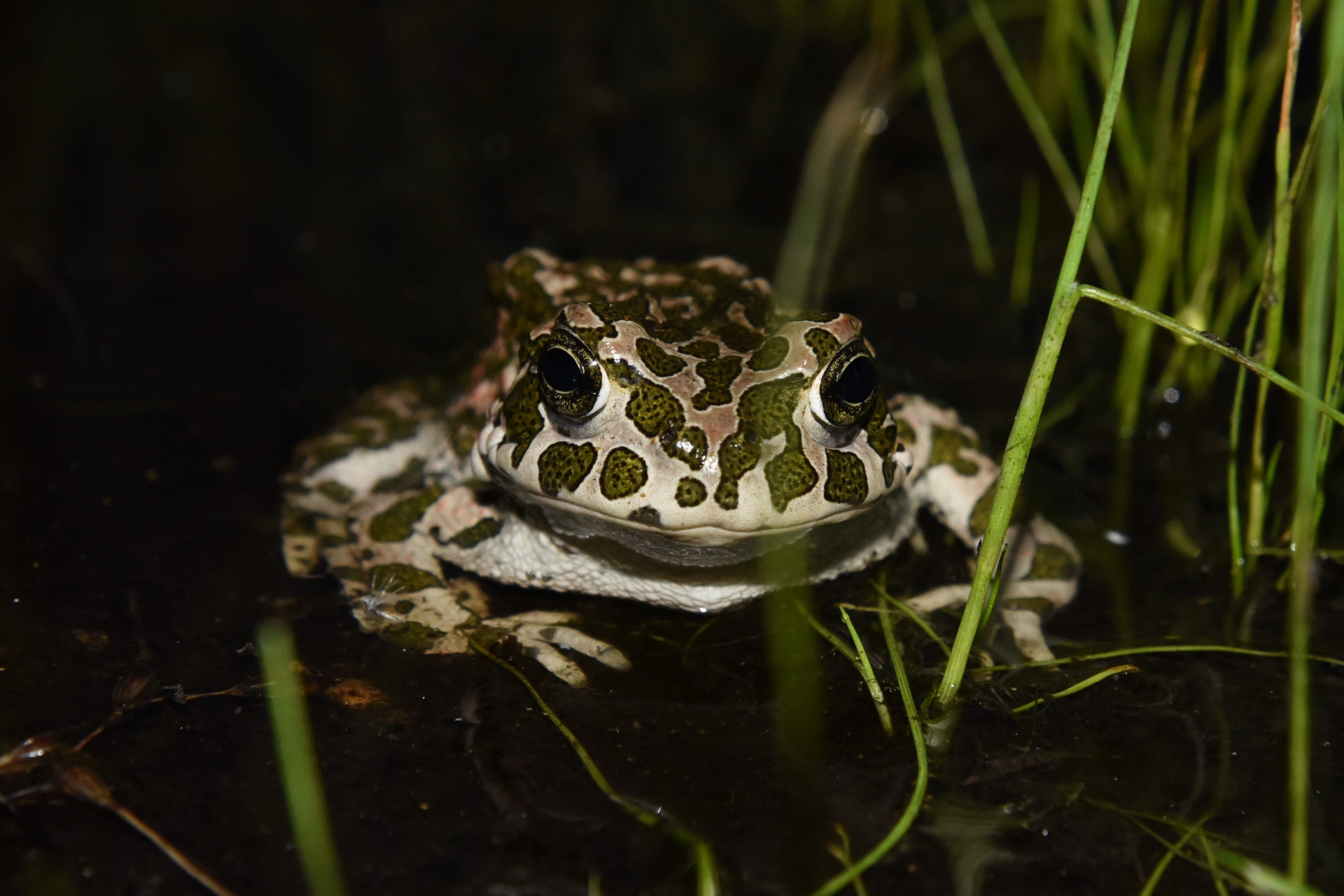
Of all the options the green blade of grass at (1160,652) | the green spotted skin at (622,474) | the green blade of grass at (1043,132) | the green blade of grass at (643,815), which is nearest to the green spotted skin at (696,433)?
the green spotted skin at (622,474)

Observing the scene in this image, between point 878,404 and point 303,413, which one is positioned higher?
point 878,404

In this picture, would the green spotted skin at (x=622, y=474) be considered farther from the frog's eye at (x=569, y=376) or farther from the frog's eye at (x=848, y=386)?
the frog's eye at (x=848, y=386)

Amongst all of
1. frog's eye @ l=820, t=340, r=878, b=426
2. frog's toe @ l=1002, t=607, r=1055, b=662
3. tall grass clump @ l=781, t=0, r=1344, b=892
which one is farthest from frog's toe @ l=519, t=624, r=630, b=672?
frog's toe @ l=1002, t=607, r=1055, b=662

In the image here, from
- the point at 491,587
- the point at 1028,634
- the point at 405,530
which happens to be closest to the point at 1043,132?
the point at 1028,634

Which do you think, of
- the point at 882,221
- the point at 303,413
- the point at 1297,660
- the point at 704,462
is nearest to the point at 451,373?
the point at 303,413

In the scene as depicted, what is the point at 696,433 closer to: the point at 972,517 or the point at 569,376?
the point at 569,376

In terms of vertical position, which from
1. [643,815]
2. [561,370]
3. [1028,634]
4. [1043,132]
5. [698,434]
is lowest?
[643,815]

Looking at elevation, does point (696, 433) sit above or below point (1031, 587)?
above

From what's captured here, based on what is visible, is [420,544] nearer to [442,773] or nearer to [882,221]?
[442,773]
